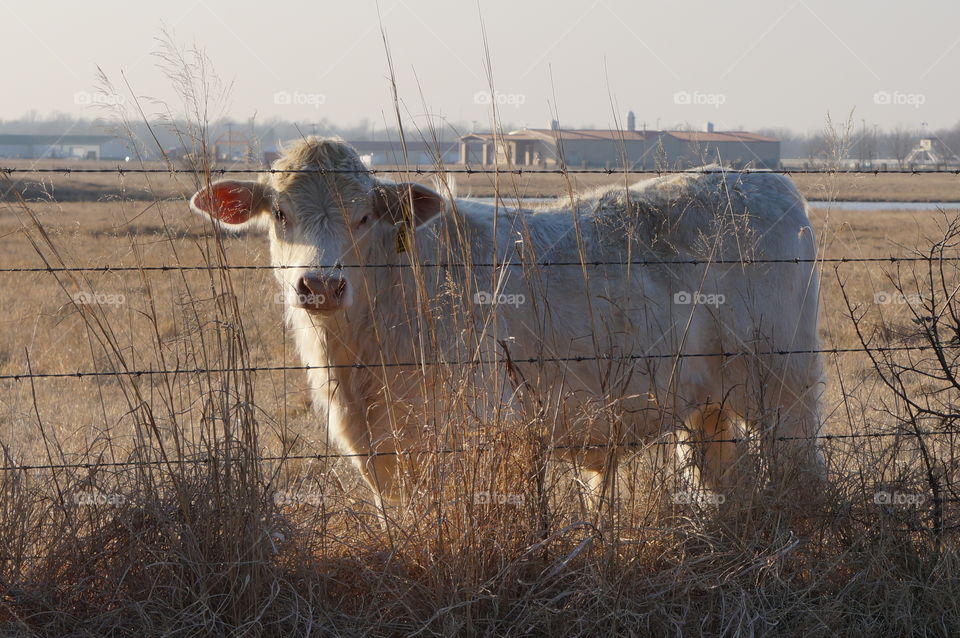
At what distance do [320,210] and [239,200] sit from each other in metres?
0.47

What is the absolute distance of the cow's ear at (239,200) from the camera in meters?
4.16

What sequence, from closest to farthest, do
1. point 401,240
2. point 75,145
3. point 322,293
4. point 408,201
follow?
point 322,293 → point 401,240 → point 408,201 → point 75,145

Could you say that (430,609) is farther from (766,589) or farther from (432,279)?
(432,279)

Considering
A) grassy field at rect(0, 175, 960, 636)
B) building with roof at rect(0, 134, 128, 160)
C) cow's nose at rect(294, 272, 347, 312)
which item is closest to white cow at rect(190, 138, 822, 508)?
cow's nose at rect(294, 272, 347, 312)

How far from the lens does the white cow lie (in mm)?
3588

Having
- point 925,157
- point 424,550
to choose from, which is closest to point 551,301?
point 424,550

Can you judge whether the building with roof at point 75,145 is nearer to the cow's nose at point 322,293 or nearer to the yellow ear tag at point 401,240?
the cow's nose at point 322,293

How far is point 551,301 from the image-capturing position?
15.1 feet

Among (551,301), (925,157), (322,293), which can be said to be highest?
(925,157)

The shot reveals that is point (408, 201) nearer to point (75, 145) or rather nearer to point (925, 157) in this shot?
point (925, 157)

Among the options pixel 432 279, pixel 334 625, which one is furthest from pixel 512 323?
pixel 334 625

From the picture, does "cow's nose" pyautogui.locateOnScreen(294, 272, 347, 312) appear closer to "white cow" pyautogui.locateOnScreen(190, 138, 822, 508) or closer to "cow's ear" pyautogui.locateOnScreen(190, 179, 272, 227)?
"white cow" pyautogui.locateOnScreen(190, 138, 822, 508)

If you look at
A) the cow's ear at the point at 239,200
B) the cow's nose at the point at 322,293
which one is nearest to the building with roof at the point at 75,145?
the cow's ear at the point at 239,200

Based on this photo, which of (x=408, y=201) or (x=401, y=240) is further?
(x=408, y=201)
